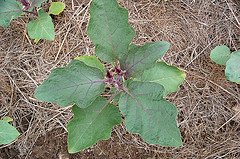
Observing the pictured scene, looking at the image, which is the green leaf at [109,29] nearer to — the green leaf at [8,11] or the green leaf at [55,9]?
the green leaf at [8,11]

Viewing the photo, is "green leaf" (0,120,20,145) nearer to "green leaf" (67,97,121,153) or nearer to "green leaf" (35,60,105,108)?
"green leaf" (67,97,121,153)

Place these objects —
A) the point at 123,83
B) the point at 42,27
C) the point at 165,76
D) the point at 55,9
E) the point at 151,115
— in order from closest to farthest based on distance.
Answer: the point at 151,115
the point at 123,83
the point at 165,76
the point at 42,27
the point at 55,9

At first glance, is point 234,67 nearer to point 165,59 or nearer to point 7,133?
point 165,59

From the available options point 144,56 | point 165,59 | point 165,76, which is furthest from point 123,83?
point 165,59

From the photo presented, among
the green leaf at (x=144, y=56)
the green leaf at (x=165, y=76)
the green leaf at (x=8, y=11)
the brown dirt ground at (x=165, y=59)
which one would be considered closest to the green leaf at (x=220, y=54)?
the brown dirt ground at (x=165, y=59)

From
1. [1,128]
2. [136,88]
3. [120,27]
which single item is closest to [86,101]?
Answer: [136,88]

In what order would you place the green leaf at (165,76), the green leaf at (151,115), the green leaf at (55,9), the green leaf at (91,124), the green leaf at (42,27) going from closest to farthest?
the green leaf at (151,115) < the green leaf at (91,124) < the green leaf at (165,76) < the green leaf at (42,27) < the green leaf at (55,9)

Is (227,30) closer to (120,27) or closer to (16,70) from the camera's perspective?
(120,27)
